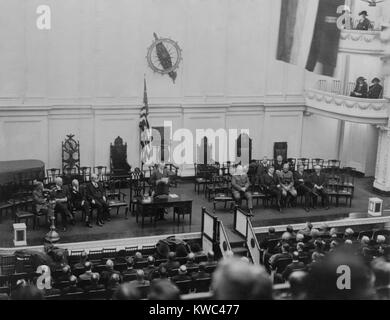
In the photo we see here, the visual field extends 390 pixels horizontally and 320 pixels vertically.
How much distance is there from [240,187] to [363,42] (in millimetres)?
7736

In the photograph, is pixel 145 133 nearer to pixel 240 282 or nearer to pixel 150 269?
pixel 150 269

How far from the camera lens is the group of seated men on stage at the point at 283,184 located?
63.9ft

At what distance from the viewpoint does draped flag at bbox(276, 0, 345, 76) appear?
75.1ft

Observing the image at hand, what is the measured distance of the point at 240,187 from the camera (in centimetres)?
1939

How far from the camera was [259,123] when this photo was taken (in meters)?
24.8

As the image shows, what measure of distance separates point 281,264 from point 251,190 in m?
6.82

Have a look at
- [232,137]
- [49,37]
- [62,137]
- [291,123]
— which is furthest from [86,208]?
[291,123]

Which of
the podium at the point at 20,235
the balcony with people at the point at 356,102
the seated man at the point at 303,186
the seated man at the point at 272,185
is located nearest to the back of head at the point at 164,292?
the podium at the point at 20,235

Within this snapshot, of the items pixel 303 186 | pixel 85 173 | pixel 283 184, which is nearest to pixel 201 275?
pixel 283 184

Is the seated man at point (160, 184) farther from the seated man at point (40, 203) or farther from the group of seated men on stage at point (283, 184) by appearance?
the seated man at point (40, 203)

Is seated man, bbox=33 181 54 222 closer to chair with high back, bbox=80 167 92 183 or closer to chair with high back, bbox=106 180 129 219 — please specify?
chair with high back, bbox=106 180 129 219

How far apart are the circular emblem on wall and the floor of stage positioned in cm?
457

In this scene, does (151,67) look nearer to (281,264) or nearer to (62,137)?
(62,137)

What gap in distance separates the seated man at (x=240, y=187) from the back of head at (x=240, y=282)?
16108mm
